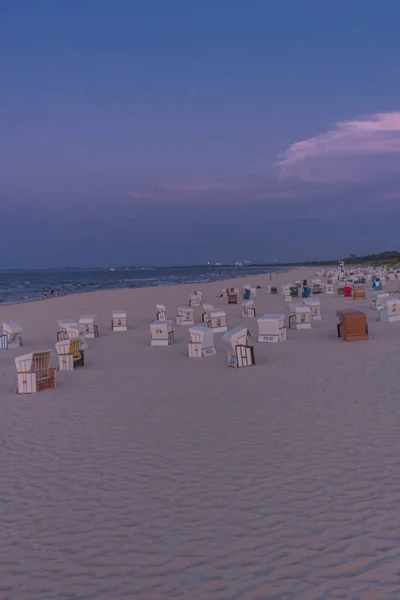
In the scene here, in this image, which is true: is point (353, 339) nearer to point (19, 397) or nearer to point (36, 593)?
point (19, 397)

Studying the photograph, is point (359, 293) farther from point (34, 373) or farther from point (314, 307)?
point (34, 373)

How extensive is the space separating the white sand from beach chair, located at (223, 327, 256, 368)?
2.99 feet

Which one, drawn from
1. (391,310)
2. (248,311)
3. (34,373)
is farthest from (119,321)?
(34,373)

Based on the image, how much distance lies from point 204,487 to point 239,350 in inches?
264

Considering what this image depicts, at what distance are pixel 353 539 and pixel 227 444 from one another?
2702 mm

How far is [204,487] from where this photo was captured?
5523 mm

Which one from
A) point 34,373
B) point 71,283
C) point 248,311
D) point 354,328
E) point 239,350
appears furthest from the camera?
point 71,283

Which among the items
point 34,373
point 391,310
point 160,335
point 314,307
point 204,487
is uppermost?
point 314,307

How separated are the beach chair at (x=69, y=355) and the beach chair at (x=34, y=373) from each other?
5.73 ft

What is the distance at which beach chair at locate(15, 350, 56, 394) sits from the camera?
1027 centimetres

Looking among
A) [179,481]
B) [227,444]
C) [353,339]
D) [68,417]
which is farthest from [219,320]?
[179,481]

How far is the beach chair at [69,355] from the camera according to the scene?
12523 mm

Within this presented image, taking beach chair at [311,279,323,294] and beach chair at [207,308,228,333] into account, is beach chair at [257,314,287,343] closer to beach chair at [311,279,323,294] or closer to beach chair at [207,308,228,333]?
beach chair at [207,308,228,333]

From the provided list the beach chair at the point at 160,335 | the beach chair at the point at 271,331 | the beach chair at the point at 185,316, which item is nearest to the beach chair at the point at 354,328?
the beach chair at the point at 271,331
